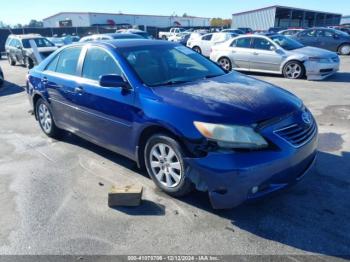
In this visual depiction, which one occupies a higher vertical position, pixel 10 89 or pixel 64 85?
pixel 64 85

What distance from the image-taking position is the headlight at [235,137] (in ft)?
10.3

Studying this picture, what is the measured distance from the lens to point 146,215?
3545 millimetres

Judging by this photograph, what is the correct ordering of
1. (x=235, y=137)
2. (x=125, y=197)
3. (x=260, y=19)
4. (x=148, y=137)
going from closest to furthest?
1. (x=235, y=137)
2. (x=125, y=197)
3. (x=148, y=137)
4. (x=260, y=19)

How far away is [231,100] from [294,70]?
28.4 feet

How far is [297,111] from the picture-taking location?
3641mm

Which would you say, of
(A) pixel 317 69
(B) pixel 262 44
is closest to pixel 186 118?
(A) pixel 317 69

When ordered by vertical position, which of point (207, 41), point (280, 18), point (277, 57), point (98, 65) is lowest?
point (277, 57)

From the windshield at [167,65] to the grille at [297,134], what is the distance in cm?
141

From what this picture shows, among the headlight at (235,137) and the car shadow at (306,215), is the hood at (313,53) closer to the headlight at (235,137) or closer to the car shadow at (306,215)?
the car shadow at (306,215)

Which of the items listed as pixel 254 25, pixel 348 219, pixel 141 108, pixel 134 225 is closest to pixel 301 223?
pixel 348 219

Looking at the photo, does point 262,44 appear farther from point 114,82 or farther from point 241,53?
point 114,82

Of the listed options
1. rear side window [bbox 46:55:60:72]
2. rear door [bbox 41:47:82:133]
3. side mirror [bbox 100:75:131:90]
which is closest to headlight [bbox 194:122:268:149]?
side mirror [bbox 100:75:131:90]

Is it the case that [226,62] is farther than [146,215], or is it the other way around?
[226,62]

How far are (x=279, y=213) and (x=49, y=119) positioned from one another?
4149 mm
